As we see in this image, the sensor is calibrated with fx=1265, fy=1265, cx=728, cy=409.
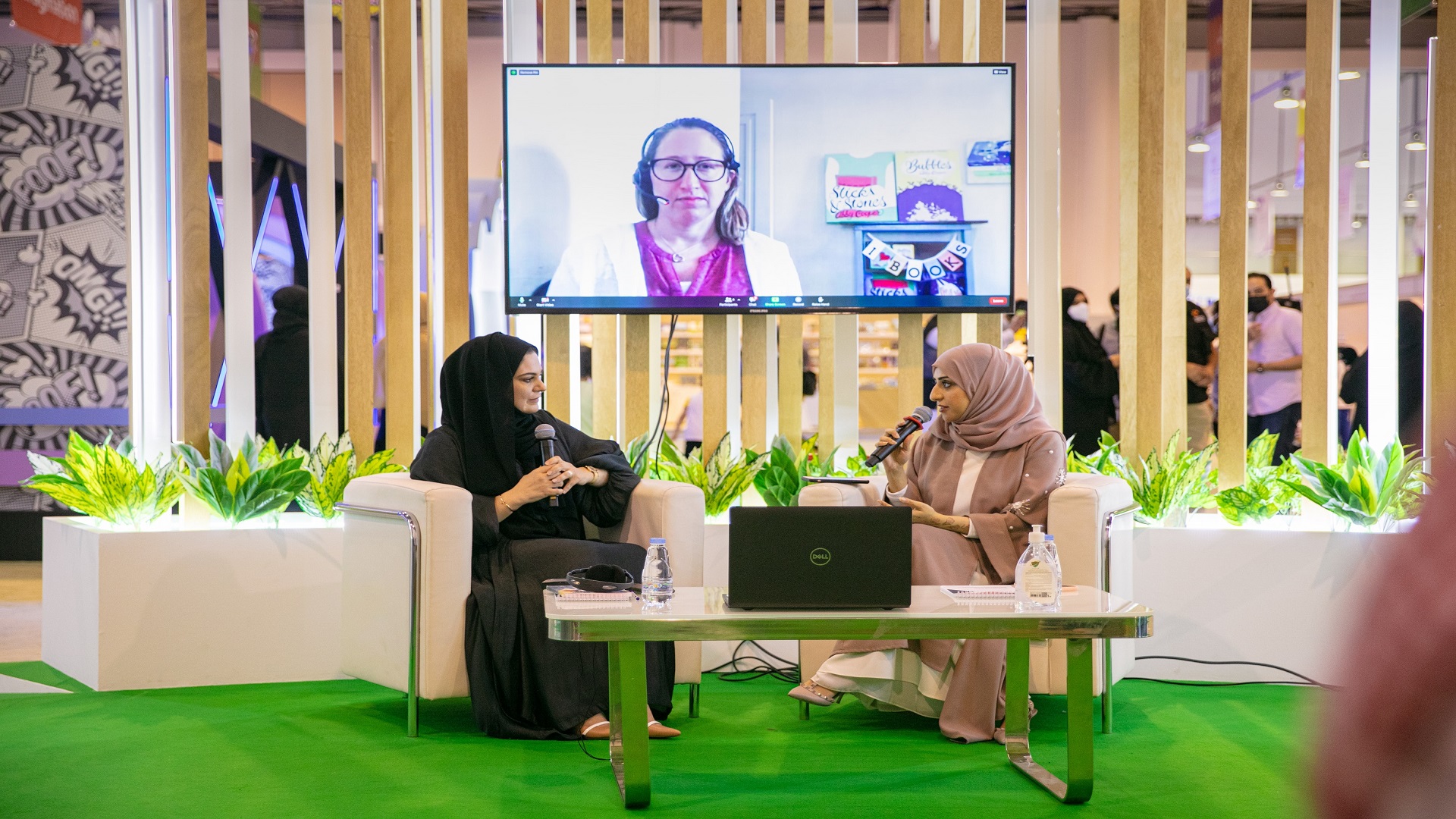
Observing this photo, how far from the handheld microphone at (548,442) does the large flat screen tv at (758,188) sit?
86 centimetres

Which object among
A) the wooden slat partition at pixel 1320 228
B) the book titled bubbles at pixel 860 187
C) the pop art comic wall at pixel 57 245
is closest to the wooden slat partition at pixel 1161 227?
the wooden slat partition at pixel 1320 228

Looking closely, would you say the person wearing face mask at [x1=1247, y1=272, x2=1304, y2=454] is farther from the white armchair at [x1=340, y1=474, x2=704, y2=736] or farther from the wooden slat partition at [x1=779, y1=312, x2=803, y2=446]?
the white armchair at [x1=340, y1=474, x2=704, y2=736]

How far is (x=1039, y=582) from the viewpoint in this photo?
109 inches

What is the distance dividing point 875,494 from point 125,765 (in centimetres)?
214

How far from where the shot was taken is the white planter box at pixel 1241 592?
4.06 meters

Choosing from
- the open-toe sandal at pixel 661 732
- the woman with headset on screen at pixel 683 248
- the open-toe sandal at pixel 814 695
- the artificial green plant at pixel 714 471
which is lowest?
the open-toe sandal at pixel 661 732

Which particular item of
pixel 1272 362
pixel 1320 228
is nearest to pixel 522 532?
pixel 1320 228

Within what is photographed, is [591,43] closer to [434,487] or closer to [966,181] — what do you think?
[966,181]

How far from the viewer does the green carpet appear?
2756mm

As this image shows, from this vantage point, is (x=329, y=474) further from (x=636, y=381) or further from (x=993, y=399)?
(x=993, y=399)

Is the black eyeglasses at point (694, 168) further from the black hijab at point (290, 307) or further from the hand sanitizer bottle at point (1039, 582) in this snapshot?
the hand sanitizer bottle at point (1039, 582)

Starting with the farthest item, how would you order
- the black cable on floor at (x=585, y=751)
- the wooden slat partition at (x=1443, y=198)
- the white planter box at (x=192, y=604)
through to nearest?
1. the wooden slat partition at (x=1443, y=198)
2. the white planter box at (x=192, y=604)
3. the black cable on floor at (x=585, y=751)

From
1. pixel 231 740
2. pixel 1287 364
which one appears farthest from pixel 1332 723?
pixel 1287 364

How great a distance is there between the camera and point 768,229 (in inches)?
174
